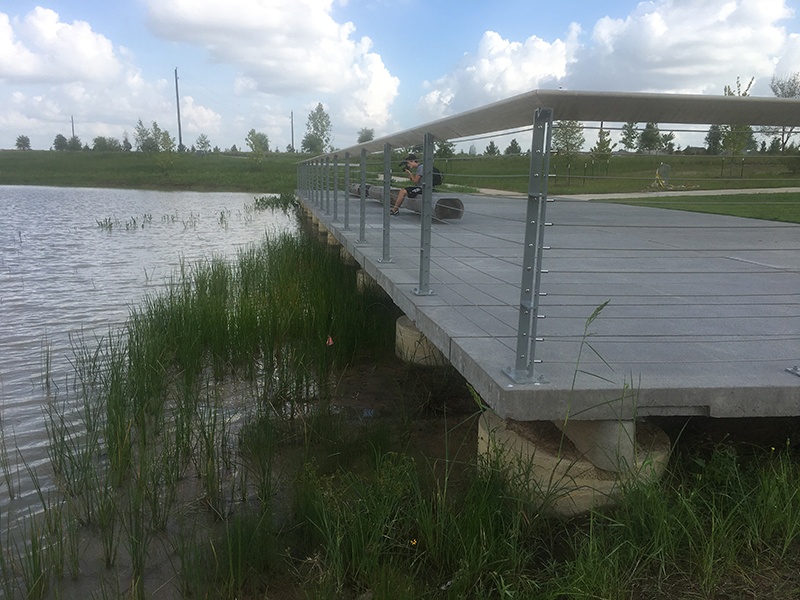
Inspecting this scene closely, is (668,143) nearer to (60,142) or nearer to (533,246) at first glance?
(533,246)

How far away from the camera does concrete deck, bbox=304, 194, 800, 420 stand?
2.80 metres

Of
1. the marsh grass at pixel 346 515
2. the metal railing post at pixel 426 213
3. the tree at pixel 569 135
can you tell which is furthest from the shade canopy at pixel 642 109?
the marsh grass at pixel 346 515

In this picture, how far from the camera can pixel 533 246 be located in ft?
9.00

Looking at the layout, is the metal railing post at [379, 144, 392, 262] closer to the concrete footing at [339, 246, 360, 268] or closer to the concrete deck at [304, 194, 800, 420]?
the concrete deck at [304, 194, 800, 420]

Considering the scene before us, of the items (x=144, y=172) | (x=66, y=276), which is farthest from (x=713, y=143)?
(x=144, y=172)

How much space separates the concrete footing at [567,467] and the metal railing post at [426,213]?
141 cm

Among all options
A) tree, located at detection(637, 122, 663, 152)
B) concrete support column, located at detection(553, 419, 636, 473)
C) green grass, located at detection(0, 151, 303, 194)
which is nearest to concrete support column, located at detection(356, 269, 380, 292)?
tree, located at detection(637, 122, 663, 152)

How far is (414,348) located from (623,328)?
201cm

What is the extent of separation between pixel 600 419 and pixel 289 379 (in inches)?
112

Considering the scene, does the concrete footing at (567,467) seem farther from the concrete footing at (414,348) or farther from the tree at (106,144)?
the tree at (106,144)

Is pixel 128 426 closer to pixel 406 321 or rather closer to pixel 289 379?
pixel 289 379

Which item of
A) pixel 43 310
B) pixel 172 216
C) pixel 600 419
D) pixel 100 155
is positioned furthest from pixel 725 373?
pixel 100 155

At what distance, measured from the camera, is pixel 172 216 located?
2197 cm

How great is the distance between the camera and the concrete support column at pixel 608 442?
2.88 m
